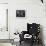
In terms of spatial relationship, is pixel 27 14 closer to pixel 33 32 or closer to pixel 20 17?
pixel 20 17

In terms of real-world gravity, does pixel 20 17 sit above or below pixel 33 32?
above

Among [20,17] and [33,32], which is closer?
[33,32]

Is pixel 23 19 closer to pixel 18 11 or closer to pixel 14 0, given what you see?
pixel 18 11

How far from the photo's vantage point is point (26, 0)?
2.23 m

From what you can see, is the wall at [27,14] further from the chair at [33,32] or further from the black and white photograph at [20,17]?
the chair at [33,32]

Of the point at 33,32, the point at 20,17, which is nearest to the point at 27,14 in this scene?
the point at 20,17

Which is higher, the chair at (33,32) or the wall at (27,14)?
the wall at (27,14)

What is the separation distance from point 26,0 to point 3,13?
0.54 meters

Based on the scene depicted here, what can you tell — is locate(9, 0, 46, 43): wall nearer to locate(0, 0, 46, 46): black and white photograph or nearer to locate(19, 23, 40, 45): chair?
locate(0, 0, 46, 46): black and white photograph

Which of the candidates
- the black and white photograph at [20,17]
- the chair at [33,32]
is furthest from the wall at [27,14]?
the chair at [33,32]

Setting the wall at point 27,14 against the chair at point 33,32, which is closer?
the chair at point 33,32

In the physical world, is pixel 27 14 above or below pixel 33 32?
above

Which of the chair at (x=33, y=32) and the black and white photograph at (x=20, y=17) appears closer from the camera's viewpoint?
the chair at (x=33, y=32)

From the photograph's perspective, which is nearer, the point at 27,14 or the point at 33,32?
the point at 33,32
